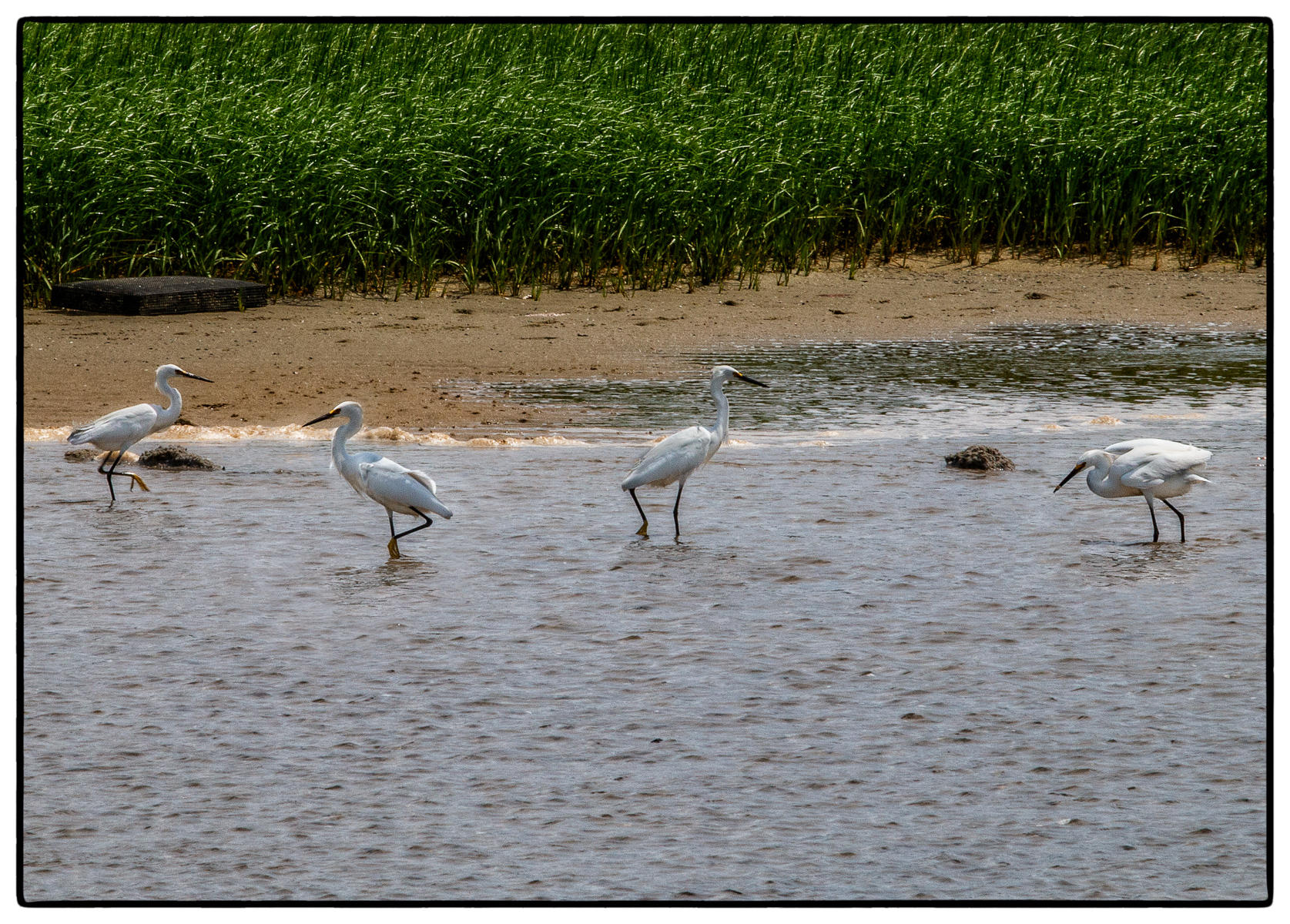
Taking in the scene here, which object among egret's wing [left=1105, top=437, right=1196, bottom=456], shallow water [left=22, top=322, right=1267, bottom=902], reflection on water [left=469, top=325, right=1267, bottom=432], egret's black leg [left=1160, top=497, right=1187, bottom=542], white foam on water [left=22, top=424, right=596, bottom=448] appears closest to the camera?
shallow water [left=22, top=322, right=1267, bottom=902]

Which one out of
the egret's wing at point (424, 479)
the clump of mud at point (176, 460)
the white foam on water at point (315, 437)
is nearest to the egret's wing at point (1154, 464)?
the egret's wing at point (424, 479)

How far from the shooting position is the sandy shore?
1105 centimetres

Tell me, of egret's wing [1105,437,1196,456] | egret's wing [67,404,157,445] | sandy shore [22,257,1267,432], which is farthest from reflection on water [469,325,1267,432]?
egret's wing [67,404,157,445]

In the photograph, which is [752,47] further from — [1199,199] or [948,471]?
[948,471]

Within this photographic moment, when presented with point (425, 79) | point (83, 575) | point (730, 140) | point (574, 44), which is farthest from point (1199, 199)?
point (83, 575)

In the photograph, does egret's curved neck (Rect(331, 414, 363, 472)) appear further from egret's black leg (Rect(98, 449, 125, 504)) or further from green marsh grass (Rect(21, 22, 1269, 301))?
green marsh grass (Rect(21, 22, 1269, 301))

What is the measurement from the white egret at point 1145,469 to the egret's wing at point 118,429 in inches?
169

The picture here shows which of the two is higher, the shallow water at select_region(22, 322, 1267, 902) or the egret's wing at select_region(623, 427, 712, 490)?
the egret's wing at select_region(623, 427, 712, 490)

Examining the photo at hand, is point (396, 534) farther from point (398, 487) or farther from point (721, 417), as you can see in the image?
point (721, 417)

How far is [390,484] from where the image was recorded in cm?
757

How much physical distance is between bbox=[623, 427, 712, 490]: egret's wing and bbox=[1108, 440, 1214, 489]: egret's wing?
1.77 metres

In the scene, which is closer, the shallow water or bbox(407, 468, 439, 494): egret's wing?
the shallow water

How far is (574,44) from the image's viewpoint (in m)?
16.8

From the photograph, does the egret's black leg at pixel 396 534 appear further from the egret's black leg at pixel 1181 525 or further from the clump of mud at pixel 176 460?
the egret's black leg at pixel 1181 525
